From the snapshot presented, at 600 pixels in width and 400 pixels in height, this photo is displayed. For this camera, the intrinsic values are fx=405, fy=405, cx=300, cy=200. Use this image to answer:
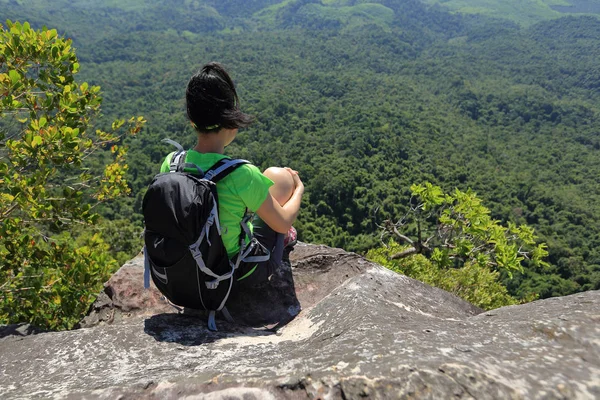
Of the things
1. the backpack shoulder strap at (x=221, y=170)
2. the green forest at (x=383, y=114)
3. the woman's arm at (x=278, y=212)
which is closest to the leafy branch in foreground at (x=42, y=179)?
the green forest at (x=383, y=114)

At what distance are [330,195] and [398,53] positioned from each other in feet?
434

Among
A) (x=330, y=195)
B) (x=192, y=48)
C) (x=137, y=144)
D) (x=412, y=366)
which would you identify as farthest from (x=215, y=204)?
(x=192, y=48)

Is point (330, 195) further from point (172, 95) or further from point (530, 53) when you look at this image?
point (530, 53)

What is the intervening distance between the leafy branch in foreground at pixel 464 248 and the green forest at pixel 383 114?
0.45 metres

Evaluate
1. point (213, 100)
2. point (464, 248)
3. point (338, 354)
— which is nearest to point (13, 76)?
point (213, 100)

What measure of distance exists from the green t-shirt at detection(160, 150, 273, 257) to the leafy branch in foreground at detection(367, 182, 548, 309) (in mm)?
3753

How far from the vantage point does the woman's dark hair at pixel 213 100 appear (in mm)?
2201

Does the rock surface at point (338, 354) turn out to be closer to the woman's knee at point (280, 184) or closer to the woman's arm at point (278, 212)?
the woman's arm at point (278, 212)

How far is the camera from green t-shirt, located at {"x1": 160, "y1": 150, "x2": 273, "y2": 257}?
2297 mm

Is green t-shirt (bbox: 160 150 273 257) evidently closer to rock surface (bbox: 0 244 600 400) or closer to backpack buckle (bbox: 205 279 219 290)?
backpack buckle (bbox: 205 279 219 290)

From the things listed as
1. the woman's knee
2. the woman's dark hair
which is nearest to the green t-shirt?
the woman's dark hair

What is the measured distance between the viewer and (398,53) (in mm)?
159500

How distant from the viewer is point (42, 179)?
3439 millimetres

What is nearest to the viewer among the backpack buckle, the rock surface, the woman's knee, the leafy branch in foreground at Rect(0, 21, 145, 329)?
the rock surface
